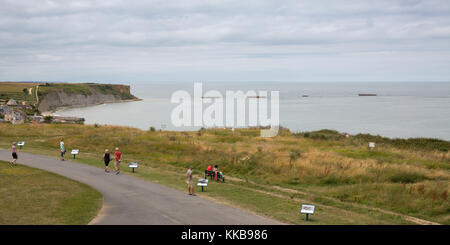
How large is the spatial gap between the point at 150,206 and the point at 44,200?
4169 mm

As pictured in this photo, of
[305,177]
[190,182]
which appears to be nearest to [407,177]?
[305,177]

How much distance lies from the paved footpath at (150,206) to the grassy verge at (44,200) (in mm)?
605

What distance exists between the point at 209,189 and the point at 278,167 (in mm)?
7427

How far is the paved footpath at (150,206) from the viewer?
1395 centimetres

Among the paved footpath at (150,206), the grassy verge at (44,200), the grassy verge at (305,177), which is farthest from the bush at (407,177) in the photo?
the grassy verge at (44,200)

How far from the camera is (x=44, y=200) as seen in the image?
1606 cm

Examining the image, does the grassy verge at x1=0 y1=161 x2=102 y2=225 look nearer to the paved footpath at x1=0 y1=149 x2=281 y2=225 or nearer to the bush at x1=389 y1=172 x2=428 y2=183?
the paved footpath at x1=0 y1=149 x2=281 y2=225

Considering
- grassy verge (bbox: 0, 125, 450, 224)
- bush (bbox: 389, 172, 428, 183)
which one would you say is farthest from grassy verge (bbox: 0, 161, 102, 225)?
bush (bbox: 389, 172, 428, 183)

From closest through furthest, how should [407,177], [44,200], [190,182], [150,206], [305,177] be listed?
1. [150,206]
2. [44,200]
3. [190,182]
4. [407,177]
5. [305,177]

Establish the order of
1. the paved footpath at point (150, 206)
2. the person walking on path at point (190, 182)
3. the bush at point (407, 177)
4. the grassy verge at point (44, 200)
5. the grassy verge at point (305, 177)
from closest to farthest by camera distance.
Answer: the grassy verge at point (44, 200) < the paved footpath at point (150, 206) < the grassy verge at point (305, 177) < the person walking on path at point (190, 182) < the bush at point (407, 177)

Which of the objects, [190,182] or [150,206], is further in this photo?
[190,182]

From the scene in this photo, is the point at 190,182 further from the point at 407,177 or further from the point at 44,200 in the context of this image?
A: the point at 407,177

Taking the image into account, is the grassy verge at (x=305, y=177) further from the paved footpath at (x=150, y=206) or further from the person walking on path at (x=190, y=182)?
the paved footpath at (x=150, y=206)
